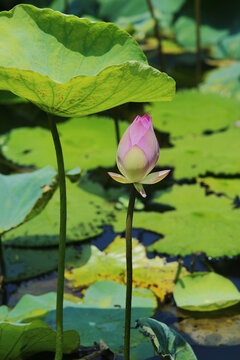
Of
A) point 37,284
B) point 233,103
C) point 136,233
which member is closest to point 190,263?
point 136,233

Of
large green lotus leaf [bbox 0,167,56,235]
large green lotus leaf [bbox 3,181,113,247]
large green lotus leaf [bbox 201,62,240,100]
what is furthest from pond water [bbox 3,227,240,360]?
large green lotus leaf [bbox 201,62,240,100]

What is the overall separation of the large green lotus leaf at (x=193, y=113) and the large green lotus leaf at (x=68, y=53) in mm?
1461

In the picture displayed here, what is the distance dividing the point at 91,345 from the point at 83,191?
90cm

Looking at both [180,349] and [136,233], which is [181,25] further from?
[180,349]

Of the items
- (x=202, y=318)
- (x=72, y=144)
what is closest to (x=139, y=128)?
(x=202, y=318)

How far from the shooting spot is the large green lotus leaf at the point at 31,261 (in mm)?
1695

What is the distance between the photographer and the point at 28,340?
48.7 inches

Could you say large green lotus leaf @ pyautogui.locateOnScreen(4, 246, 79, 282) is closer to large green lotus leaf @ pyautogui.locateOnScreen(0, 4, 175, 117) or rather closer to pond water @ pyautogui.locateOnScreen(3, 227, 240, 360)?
pond water @ pyautogui.locateOnScreen(3, 227, 240, 360)

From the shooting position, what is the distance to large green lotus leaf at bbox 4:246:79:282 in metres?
1.70

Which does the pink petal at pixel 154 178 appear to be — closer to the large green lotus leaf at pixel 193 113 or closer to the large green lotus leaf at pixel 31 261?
the large green lotus leaf at pixel 31 261

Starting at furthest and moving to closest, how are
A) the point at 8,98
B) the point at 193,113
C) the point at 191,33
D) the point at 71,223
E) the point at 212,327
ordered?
the point at 191,33 → the point at 8,98 → the point at 193,113 → the point at 71,223 → the point at 212,327

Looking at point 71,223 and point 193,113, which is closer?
point 71,223

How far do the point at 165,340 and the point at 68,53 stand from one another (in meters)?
0.65

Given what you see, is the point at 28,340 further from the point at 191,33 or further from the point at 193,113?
the point at 191,33
